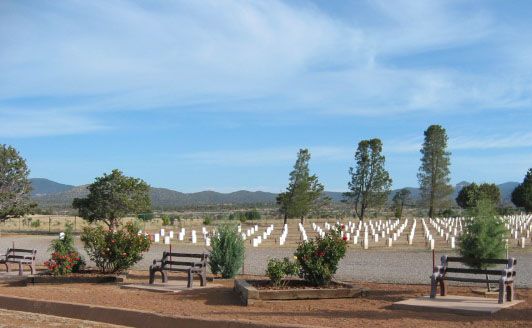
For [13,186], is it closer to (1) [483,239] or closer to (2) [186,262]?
(2) [186,262]

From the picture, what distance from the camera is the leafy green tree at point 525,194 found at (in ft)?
271

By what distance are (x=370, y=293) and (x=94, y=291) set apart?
568 cm

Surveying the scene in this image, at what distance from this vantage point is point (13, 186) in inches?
1725

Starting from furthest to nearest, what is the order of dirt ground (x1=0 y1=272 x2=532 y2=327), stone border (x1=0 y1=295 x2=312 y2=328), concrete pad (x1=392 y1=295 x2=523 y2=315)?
1. concrete pad (x1=392 y1=295 x2=523 y2=315)
2. dirt ground (x1=0 y1=272 x2=532 y2=327)
3. stone border (x1=0 y1=295 x2=312 y2=328)

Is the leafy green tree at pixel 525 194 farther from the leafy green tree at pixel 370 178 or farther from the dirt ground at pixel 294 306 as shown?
the dirt ground at pixel 294 306

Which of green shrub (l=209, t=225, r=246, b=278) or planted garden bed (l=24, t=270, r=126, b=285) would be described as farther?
green shrub (l=209, t=225, r=246, b=278)

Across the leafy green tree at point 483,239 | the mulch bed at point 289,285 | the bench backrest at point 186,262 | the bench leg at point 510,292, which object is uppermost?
the leafy green tree at point 483,239

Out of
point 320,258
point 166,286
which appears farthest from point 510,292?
point 166,286

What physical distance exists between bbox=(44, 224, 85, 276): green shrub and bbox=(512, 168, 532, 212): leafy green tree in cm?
7446

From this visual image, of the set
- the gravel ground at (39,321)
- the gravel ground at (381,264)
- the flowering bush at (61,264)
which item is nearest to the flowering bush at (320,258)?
the gravel ground at (381,264)

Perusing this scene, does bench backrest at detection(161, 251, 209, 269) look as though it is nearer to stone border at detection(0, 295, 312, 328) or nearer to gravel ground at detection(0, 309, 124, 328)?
stone border at detection(0, 295, 312, 328)

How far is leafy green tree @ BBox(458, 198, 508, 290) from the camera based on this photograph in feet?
42.6

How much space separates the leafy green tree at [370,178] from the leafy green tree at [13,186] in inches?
1408

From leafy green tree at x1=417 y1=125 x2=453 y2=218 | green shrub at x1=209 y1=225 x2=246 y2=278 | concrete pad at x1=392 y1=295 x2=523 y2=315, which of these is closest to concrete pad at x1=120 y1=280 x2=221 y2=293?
green shrub at x1=209 y1=225 x2=246 y2=278
